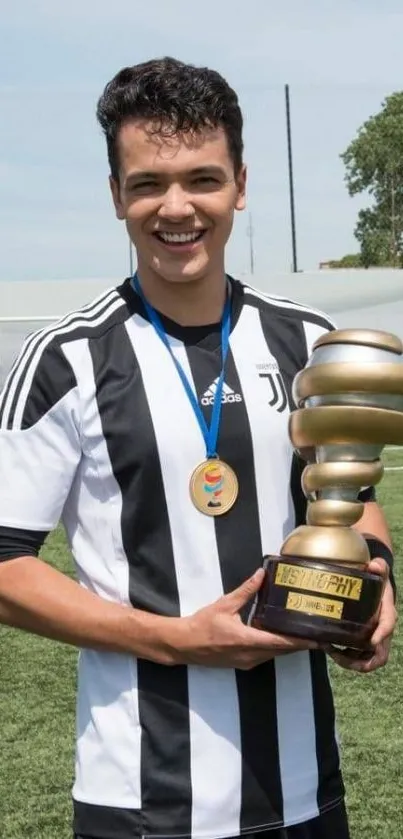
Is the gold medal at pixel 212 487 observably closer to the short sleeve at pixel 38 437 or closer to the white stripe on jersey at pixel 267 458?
the white stripe on jersey at pixel 267 458

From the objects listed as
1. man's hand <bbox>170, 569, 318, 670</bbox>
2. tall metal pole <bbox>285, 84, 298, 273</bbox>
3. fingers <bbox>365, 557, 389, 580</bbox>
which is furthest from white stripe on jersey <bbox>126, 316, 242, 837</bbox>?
tall metal pole <bbox>285, 84, 298, 273</bbox>

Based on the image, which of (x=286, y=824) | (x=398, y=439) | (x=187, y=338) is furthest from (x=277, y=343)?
(x=286, y=824)

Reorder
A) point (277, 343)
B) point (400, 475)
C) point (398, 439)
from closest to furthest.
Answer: point (398, 439) < point (277, 343) < point (400, 475)

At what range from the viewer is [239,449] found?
165cm

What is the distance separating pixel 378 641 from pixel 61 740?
2.62 metres

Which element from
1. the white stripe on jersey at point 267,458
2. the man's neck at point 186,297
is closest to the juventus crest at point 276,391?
the white stripe on jersey at point 267,458

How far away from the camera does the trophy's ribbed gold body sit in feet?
4.88

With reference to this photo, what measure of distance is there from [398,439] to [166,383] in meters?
→ 0.32

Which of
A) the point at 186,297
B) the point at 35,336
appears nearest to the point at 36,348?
the point at 35,336

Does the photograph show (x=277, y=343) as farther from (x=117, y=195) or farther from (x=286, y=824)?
(x=286, y=824)

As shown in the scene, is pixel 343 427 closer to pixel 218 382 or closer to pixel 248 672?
pixel 218 382

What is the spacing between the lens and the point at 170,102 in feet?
5.28

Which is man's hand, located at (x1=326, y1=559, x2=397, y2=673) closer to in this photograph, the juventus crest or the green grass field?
the juventus crest

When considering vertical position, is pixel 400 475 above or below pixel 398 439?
below
